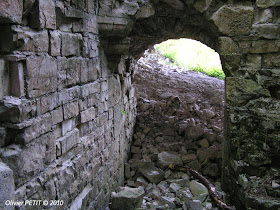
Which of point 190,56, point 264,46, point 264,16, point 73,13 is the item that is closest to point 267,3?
point 264,16

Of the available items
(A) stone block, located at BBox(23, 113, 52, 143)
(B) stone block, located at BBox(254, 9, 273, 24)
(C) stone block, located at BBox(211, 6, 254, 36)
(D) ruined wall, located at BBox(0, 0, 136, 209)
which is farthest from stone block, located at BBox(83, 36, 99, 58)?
(B) stone block, located at BBox(254, 9, 273, 24)

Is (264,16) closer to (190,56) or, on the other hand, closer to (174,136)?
(174,136)

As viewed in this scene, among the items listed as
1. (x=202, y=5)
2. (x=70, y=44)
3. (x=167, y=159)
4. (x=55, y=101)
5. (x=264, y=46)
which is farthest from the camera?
(x=167, y=159)

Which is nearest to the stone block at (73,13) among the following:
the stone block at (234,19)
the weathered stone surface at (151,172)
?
the stone block at (234,19)

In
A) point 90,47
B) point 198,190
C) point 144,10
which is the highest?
point 144,10

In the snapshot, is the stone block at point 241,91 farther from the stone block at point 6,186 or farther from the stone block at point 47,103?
the stone block at point 6,186

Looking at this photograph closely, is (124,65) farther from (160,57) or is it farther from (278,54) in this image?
(160,57)

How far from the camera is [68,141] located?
2.85m

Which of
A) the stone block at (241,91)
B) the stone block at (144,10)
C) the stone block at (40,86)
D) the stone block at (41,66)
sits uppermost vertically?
the stone block at (144,10)

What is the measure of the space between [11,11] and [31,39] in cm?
27

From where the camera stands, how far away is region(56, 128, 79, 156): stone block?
8.90 feet

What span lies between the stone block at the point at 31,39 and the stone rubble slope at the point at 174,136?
107 inches

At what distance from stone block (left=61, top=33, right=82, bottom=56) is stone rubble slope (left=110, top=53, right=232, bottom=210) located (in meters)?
2.43

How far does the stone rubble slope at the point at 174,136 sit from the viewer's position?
15.0ft
